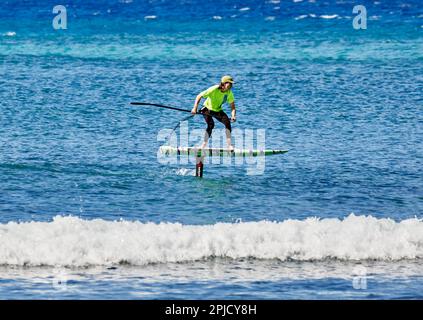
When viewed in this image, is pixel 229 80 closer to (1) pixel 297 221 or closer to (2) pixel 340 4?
(1) pixel 297 221

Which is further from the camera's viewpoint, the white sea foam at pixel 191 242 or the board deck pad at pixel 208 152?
the board deck pad at pixel 208 152

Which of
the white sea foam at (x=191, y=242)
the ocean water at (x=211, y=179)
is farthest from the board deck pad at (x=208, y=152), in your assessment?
the white sea foam at (x=191, y=242)

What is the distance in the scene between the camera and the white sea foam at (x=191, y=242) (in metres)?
19.8

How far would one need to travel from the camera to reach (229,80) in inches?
1061

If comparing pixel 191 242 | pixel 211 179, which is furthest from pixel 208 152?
pixel 191 242

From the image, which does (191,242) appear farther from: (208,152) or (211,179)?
(211,179)

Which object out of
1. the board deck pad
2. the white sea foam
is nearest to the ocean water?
the white sea foam

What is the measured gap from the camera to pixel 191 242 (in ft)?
67.3

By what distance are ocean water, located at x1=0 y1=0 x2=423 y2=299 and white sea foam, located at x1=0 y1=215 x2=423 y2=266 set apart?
4cm

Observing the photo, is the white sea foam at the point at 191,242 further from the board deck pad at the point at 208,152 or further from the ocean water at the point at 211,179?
the board deck pad at the point at 208,152

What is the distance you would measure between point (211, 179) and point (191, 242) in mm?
8082

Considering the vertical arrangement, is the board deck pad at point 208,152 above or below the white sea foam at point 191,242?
above

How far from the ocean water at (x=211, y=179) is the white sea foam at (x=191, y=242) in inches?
1.5
